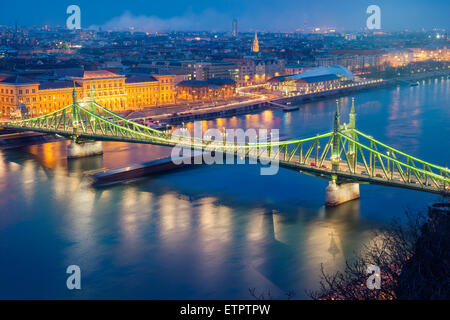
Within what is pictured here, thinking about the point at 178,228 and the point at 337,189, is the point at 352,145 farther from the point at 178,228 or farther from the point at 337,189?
the point at 178,228

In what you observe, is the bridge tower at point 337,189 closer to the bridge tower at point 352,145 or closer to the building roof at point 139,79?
the bridge tower at point 352,145

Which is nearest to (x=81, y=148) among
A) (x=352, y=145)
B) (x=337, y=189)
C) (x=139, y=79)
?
(x=352, y=145)

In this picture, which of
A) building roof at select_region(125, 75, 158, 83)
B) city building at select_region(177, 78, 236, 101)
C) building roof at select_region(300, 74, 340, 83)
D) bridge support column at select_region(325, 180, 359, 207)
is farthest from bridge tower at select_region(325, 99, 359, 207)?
building roof at select_region(300, 74, 340, 83)

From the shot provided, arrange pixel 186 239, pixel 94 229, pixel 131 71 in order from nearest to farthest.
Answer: pixel 186 239
pixel 94 229
pixel 131 71

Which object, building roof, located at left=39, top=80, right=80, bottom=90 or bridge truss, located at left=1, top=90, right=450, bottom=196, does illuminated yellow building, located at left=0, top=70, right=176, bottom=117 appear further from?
bridge truss, located at left=1, top=90, right=450, bottom=196

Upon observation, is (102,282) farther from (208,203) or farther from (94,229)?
(208,203)
